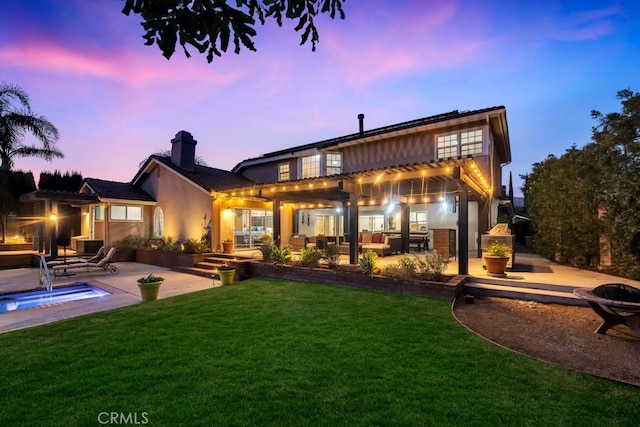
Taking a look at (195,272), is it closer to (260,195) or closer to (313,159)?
(260,195)

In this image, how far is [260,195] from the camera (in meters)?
13.1

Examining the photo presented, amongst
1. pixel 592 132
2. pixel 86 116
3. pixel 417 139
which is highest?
pixel 86 116

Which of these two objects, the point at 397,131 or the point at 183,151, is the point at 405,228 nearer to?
the point at 397,131

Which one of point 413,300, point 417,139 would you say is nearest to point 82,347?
point 413,300

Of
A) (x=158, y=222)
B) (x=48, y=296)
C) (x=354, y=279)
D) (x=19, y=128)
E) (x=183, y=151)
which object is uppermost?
(x=19, y=128)

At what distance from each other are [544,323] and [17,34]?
12.7 metres

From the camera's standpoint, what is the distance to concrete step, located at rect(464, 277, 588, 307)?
649cm

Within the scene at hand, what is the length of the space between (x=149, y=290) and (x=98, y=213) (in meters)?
12.8

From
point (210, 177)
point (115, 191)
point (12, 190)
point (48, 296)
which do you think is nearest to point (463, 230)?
point (48, 296)

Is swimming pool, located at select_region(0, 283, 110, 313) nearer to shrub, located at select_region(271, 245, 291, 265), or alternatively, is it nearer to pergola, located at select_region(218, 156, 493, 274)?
shrub, located at select_region(271, 245, 291, 265)

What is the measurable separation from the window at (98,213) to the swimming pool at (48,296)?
8.33m

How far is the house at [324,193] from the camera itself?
12000 mm

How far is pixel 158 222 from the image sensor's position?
17.5 m

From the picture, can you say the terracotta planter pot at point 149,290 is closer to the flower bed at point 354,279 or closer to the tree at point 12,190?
the flower bed at point 354,279
